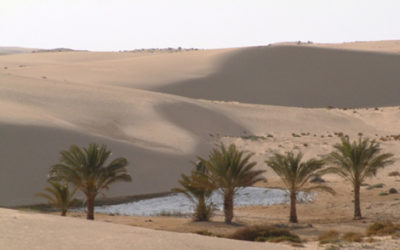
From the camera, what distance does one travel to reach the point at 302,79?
7481 centimetres

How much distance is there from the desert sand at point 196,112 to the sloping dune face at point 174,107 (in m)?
0.09

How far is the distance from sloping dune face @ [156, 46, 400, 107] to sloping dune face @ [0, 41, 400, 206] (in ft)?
0.34

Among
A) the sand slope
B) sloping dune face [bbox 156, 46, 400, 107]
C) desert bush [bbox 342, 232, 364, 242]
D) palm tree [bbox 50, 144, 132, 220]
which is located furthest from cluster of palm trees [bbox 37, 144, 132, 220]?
sloping dune face [bbox 156, 46, 400, 107]

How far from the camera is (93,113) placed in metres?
41.7

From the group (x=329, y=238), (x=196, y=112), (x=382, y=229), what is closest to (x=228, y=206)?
(x=382, y=229)

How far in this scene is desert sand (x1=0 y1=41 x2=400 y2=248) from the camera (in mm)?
29672

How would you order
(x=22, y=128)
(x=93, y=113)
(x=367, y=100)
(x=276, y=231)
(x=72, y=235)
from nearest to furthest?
(x=72, y=235)
(x=276, y=231)
(x=22, y=128)
(x=93, y=113)
(x=367, y=100)

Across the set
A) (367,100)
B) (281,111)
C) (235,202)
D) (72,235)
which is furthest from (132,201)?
(367,100)

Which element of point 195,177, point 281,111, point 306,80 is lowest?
point 195,177

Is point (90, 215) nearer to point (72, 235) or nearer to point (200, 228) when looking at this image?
point (200, 228)

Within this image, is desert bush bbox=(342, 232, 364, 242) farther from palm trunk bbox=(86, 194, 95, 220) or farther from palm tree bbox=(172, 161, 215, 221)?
palm trunk bbox=(86, 194, 95, 220)

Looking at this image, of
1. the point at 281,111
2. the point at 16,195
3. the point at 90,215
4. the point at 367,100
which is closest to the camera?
the point at 90,215

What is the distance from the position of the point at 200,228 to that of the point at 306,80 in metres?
56.8

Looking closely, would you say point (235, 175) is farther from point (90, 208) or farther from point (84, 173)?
point (84, 173)
